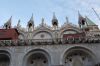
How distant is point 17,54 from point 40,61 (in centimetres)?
481

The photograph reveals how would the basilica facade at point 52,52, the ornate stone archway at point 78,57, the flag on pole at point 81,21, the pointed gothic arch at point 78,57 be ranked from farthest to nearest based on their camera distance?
the flag on pole at point 81,21 → the ornate stone archway at point 78,57 → the pointed gothic arch at point 78,57 → the basilica facade at point 52,52

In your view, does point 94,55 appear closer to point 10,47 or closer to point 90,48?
point 90,48

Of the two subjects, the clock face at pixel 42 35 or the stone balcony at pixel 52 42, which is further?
the clock face at pixel 42 35

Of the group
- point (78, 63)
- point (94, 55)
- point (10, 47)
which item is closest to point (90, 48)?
point (94, 55)

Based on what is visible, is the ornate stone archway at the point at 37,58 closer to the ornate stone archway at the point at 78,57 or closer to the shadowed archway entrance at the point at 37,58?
the shadowed archway entrance at the point at 37,58

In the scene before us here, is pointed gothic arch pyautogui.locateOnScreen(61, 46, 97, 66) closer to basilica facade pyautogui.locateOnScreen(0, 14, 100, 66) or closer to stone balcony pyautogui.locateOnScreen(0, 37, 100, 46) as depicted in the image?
basilica facade pyautogui.locateOnScreen(0, 14, 100, 66)

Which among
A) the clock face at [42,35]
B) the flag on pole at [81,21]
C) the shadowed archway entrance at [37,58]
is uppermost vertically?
the flag on pole at [81,21]

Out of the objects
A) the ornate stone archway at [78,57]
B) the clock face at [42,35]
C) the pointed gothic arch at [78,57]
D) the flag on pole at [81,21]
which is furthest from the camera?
the flag on pole at [81,21]

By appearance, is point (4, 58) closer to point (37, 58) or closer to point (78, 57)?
point (37, 58)

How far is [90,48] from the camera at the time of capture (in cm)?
3503

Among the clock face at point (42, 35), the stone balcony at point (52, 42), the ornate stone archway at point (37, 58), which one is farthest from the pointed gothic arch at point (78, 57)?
the clock face at point (42, 35)

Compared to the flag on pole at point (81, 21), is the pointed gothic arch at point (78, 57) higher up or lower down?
lower down

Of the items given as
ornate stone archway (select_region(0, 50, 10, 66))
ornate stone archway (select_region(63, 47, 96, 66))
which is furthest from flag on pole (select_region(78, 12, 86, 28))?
ornate stone archway (select_region(0, 50, 10, 66))

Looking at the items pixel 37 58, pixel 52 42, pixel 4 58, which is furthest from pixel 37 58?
pixel 4 58
